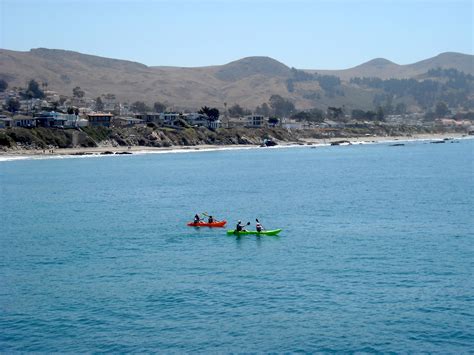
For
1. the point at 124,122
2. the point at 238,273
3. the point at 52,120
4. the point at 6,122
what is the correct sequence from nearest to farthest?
the point at 238,273
the point at 6,122
the point at 52,120
the point at 124,122

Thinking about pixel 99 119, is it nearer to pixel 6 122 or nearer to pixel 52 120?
pixel 52 120

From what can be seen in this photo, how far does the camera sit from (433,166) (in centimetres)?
12631

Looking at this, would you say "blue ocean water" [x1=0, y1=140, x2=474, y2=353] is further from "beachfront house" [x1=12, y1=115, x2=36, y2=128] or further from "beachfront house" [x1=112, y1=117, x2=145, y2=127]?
"beachfront house" [x1=112, y1=117, x2=145, y2=127]

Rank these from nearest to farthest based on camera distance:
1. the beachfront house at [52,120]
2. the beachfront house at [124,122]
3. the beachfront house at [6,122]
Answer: the beachfront house at [6,122] < the beachfront house at [52,120] < the beachfront house at [124,122]

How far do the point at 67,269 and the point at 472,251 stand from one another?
26483 millimetres

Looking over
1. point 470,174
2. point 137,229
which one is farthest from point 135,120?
point 137,229

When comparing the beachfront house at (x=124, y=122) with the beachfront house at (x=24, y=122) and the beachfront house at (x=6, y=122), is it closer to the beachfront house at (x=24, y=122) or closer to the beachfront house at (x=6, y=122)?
the beachfront house at (x=24, y=122)

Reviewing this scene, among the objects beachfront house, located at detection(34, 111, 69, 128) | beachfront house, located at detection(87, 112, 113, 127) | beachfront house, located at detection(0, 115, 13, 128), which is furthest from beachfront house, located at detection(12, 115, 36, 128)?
beachfront house, located at detection(87, 112, 113, 127)

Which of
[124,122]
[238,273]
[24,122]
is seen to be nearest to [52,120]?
[24,122]

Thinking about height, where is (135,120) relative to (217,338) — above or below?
above

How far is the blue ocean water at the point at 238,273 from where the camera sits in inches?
1163

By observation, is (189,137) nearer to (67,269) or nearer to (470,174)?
(470,174)

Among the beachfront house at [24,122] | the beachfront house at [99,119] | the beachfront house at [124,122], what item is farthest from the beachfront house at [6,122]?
the beachfront house at [124,122]

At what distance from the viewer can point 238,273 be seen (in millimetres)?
40062
